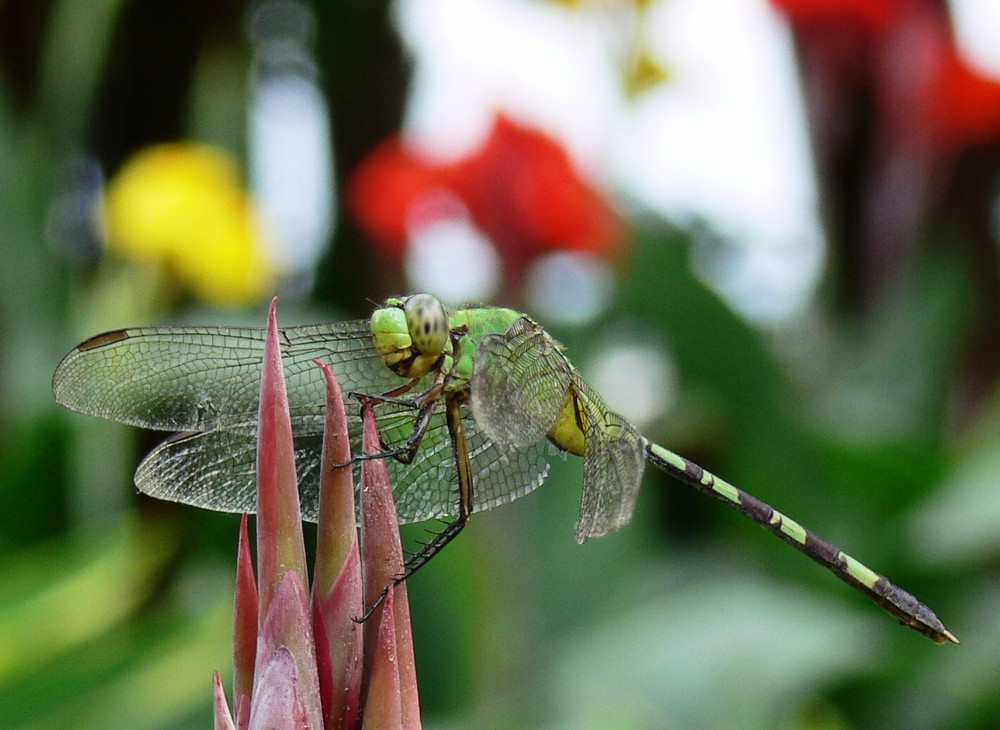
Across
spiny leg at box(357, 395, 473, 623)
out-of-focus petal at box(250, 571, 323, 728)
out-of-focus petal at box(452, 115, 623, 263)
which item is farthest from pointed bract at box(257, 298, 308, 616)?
out-of-focus petal at box(452, 115, 623, 263)

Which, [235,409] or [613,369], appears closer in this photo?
[235,409]

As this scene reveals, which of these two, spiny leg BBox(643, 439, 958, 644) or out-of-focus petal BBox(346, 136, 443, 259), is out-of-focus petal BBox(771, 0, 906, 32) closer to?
out-of-focus petal BBox(346, 136, 443, 259)

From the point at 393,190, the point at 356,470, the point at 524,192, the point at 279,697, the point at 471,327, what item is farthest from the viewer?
the point at 393,190

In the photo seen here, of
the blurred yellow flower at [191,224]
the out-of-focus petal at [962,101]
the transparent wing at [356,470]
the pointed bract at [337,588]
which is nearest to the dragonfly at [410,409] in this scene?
the transparent wing at [356,470]

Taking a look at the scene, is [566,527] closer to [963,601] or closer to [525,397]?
[963,601]

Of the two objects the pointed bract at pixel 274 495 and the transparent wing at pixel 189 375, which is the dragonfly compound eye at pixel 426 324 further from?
the pointed bract at pixel 274 495

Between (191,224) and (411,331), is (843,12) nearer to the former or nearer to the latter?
(191,224)

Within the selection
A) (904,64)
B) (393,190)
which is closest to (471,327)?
(393,190)
